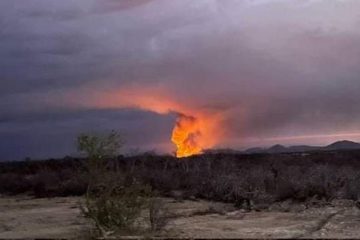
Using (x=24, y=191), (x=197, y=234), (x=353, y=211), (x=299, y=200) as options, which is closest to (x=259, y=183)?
(x=299, y=200)

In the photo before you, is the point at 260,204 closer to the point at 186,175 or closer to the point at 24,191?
the point at 186,175

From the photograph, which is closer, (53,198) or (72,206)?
(72,206)

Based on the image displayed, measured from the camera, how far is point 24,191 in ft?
156

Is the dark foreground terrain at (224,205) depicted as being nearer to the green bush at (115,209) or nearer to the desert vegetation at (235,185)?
the desert vegetation at (235,185)

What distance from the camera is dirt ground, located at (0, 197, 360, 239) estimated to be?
67.9 ft

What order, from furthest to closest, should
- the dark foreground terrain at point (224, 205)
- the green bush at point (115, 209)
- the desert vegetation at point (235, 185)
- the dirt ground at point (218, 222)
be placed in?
the desert vegetation at point (235, 185) → the dark foreground terrain at point (224, 205) → the dirt ground at point (218, 222) → the green bush at point (115, 209)

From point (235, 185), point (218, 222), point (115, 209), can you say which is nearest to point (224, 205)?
point (235, 185)

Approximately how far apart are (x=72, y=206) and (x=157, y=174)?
11953 mm

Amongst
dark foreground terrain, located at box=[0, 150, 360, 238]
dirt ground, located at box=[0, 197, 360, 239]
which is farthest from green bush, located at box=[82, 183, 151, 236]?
dark foreground terrain, located at box=[0, 150, 360, 238]

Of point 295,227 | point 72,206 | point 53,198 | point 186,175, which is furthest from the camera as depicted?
point 186,175

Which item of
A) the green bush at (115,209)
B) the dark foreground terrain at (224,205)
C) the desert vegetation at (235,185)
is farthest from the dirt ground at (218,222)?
the desert vegetation at (235,185)

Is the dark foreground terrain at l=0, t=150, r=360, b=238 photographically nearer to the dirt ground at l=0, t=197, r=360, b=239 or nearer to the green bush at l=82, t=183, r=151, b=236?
the dirt ground at l=0, t=197, r=360, b=239

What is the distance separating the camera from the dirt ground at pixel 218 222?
2070 centimetres

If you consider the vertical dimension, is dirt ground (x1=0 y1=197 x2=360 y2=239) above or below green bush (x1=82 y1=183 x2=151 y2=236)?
below
